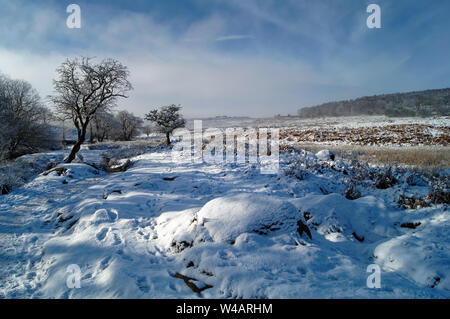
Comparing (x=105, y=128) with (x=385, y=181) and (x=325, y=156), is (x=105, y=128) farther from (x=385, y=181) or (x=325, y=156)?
(x=385, y=181)

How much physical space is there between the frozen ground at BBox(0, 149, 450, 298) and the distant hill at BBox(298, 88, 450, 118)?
60719 millimetres

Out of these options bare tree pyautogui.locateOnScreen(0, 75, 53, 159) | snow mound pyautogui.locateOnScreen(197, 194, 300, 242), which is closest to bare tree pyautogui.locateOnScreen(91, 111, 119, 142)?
bare tree pyautogui.locateOnScreen(0, 75, 53, 159)

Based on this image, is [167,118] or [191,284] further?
[167,118]

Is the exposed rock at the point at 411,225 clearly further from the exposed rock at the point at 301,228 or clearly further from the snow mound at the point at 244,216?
the snow mound at the point at 244,216

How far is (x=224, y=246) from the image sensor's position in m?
3.65

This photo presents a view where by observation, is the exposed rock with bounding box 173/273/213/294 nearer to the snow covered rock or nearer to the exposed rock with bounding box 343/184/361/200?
the exposed rock with bounding box 343/184/361/200

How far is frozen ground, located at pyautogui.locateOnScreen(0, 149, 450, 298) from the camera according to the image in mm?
2891

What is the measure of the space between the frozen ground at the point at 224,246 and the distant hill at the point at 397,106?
60.7m

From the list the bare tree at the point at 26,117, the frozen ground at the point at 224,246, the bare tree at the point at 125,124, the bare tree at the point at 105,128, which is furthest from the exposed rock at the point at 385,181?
the bare tree at the point at 125,124

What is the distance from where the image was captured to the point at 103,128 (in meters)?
45.0

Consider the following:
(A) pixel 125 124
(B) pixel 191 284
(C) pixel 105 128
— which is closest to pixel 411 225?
(B) pixel 191 284

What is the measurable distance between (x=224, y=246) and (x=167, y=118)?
23.1 m

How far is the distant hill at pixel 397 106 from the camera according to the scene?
5131 cm
